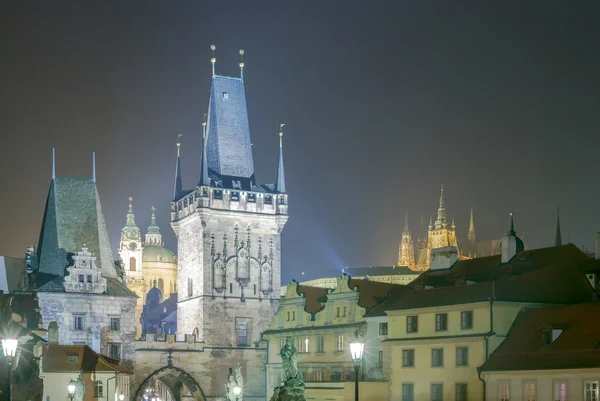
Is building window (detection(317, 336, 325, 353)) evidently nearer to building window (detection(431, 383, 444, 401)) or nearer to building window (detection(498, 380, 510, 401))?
building window (detection(431, 383, 444, 401))

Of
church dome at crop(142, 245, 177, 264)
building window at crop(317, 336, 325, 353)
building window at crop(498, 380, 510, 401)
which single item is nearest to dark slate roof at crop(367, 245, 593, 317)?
building window at crop(498, 380, 510, 401)

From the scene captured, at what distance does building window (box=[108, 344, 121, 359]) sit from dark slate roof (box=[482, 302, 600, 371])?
33.4m

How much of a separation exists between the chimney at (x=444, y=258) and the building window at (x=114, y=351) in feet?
79.3

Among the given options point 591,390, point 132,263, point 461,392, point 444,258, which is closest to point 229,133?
point 444,258

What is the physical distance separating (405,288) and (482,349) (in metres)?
15.1

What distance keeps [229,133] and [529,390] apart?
46.9 m

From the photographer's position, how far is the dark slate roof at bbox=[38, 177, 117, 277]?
74.0 m

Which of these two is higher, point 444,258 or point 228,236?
point 228,236

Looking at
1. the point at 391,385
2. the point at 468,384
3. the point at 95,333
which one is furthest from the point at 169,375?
the point at 468,384

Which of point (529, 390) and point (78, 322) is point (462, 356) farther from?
point (78, 322)

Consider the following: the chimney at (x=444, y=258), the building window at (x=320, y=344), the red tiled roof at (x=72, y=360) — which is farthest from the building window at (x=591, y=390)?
the red tiled roof at (x=72, y=360)

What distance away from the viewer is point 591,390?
41875 mm

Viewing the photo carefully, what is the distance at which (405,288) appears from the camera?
64.1 m

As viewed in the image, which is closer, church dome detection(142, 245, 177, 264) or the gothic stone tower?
the gothic stone tower
